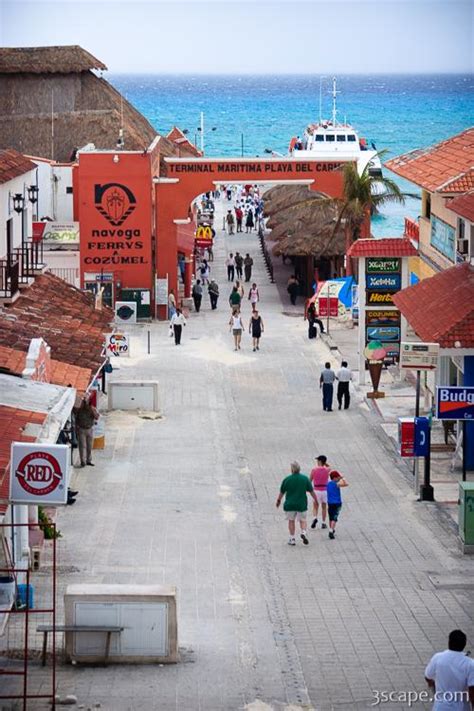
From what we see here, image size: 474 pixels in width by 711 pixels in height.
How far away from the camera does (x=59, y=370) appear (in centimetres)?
2434

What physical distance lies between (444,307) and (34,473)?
13237mm

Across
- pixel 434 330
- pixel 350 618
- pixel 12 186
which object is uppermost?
pixel 12 186

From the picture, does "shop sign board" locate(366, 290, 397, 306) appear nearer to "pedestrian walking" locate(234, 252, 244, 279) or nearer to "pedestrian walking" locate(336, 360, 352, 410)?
"pedestrian walking" locate(336, 360, 352, 410)

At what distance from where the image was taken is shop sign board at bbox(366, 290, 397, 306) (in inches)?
1414

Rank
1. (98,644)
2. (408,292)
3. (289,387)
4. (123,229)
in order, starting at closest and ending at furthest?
1. (98,644)
2. (408,292)
3. (289,387)
4. (123,229)

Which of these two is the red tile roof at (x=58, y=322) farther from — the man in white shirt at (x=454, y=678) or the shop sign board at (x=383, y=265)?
the man in white shirt at (x=454, y=678)

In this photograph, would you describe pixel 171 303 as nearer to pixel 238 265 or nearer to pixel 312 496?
pixel 238 265

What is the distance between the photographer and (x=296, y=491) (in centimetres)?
2227

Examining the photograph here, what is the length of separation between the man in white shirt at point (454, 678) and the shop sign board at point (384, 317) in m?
22.8

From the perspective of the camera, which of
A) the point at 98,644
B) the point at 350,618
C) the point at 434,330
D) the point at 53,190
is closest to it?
the point at 98,644

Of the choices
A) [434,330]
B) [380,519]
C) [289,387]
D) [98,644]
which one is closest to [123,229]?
[289,387]

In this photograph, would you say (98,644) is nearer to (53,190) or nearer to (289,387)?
(289,387)

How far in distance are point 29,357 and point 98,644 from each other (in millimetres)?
5619

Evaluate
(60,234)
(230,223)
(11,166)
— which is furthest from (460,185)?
(230,223)
